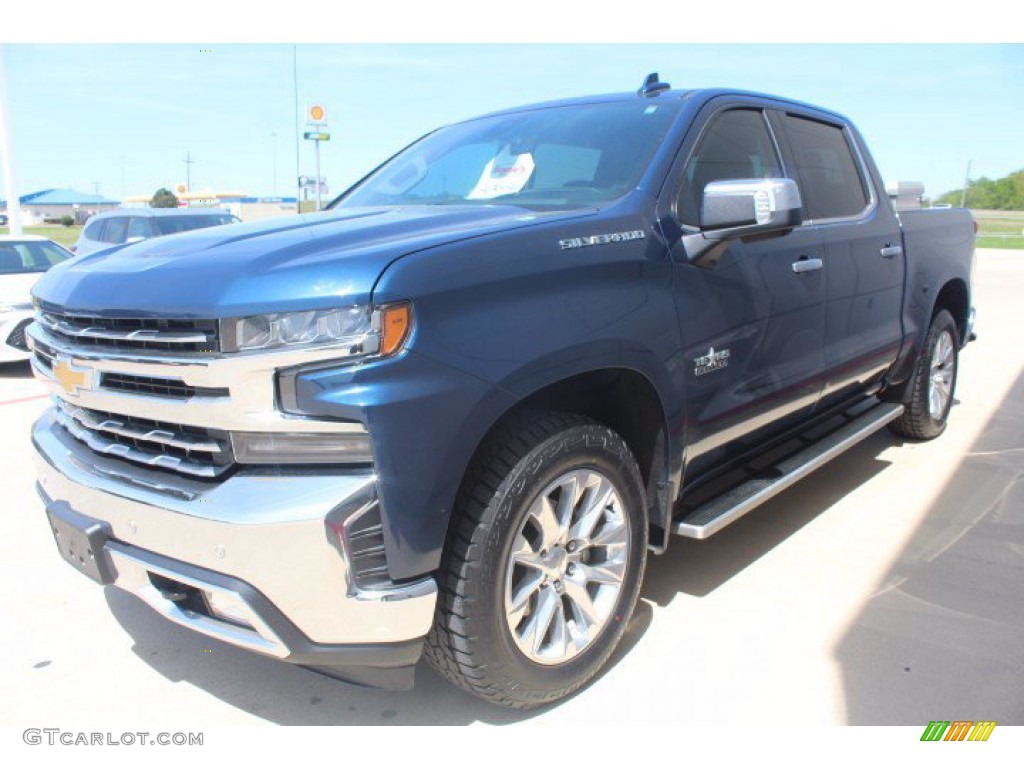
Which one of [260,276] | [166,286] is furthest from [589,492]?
[166,286]

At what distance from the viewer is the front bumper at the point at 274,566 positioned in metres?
2.03

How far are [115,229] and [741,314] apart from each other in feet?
40.4

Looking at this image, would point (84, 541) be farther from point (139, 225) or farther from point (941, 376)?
point (139, 225)

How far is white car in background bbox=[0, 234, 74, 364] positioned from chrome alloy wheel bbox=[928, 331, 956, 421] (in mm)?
7630

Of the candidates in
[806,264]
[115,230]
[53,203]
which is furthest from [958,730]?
[53,203]

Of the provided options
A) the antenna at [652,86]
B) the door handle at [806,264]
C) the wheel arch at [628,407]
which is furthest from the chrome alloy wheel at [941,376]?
the wheel arch at [628,407]

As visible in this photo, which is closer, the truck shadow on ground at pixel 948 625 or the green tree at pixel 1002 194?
the truck shadow on ground at pixel 948 625

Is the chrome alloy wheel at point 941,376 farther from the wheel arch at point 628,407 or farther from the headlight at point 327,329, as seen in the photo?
the headlight at point 327,329

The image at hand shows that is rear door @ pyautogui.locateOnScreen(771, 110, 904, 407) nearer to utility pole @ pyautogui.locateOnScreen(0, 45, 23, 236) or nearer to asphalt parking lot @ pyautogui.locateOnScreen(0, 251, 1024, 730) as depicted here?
asphalt parking lot @ pyautogui.locateOnScreen(0, 251, 1024, 730)

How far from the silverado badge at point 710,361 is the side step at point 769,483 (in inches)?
21.2

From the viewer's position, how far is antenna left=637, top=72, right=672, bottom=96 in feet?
11.7

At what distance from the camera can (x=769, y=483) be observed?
3.43m

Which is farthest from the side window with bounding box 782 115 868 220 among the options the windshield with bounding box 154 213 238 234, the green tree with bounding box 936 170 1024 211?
the green tree with bounding box 936 170 1024 211

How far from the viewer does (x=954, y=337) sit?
221 inches
